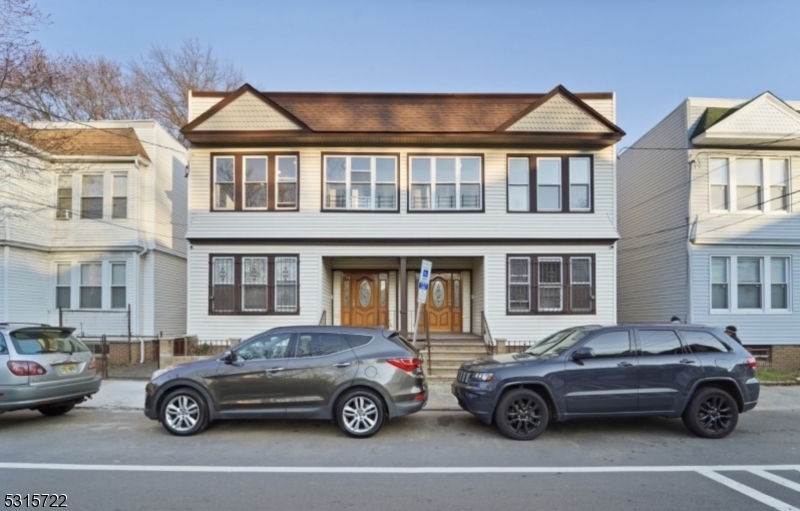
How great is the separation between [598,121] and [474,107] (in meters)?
3.56

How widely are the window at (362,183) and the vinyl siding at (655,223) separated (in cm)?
876

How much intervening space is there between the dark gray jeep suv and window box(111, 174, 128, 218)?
43.0ft

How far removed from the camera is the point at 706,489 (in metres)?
5.11

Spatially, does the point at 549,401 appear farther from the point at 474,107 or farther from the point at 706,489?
the point at 474,107

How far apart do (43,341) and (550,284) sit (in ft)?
38.4

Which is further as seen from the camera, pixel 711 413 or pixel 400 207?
pixel 400 207

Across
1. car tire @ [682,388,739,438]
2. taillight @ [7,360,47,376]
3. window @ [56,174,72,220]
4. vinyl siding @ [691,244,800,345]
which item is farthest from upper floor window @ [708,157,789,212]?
window @ [56,174,72,220]

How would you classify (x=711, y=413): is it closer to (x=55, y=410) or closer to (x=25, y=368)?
(x=25, y=368)

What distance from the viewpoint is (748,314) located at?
13945mm

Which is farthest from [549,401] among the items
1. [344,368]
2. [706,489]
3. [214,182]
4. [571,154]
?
[214,182]

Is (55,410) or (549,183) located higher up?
(549,183)

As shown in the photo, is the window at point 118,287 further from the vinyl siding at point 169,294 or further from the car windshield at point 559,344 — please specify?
the car windshield at point 559,344

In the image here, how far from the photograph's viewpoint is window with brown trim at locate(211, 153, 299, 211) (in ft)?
44.6

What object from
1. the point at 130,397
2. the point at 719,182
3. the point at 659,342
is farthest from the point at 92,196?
the point at 719,182
